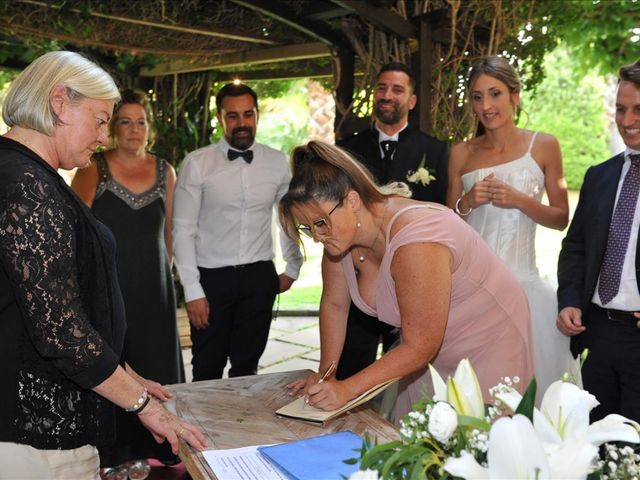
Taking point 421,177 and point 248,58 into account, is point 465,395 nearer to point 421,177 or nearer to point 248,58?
point 421,177

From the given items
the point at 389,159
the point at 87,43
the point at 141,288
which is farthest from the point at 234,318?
the point at 87,43

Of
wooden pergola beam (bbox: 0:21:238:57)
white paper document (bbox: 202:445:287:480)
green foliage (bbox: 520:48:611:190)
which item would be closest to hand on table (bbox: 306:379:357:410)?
white paper document (bbox: 202:445:287:480)

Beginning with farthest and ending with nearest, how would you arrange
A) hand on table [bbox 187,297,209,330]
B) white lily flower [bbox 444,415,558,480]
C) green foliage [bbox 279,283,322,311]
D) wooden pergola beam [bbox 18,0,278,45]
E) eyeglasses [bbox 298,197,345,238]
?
green foliage [bbox 279,283,322,311] < wooden pergola beam [bbox 18,0,278,45] < hand on table [bbox 187,297,209,330] < eyeglasses [bbox 298,197,345,238] < white lily flower [bbox 444,415,558,480]

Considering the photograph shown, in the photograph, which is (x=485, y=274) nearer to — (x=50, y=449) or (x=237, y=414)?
(x=237, y=414)

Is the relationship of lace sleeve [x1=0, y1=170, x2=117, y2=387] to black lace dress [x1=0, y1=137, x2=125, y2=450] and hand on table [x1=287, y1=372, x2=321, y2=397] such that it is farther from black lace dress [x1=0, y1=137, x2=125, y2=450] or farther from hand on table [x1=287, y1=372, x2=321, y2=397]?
hand on table [x1=287, y1=372, x2=321, y2=397]

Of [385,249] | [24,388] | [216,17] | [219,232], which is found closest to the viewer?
[24,388]

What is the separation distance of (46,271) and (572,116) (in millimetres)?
17167

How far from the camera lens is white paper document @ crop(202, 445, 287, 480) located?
1598 millimetres

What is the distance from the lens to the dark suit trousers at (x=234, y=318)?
378 cm

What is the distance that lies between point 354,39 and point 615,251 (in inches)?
90.7

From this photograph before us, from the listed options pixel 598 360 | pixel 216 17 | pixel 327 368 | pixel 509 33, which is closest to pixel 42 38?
pixel 216 17

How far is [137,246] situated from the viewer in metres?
3.59

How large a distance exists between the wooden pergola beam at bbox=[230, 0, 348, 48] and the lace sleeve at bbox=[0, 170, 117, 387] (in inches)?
114

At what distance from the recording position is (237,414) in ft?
6.68
